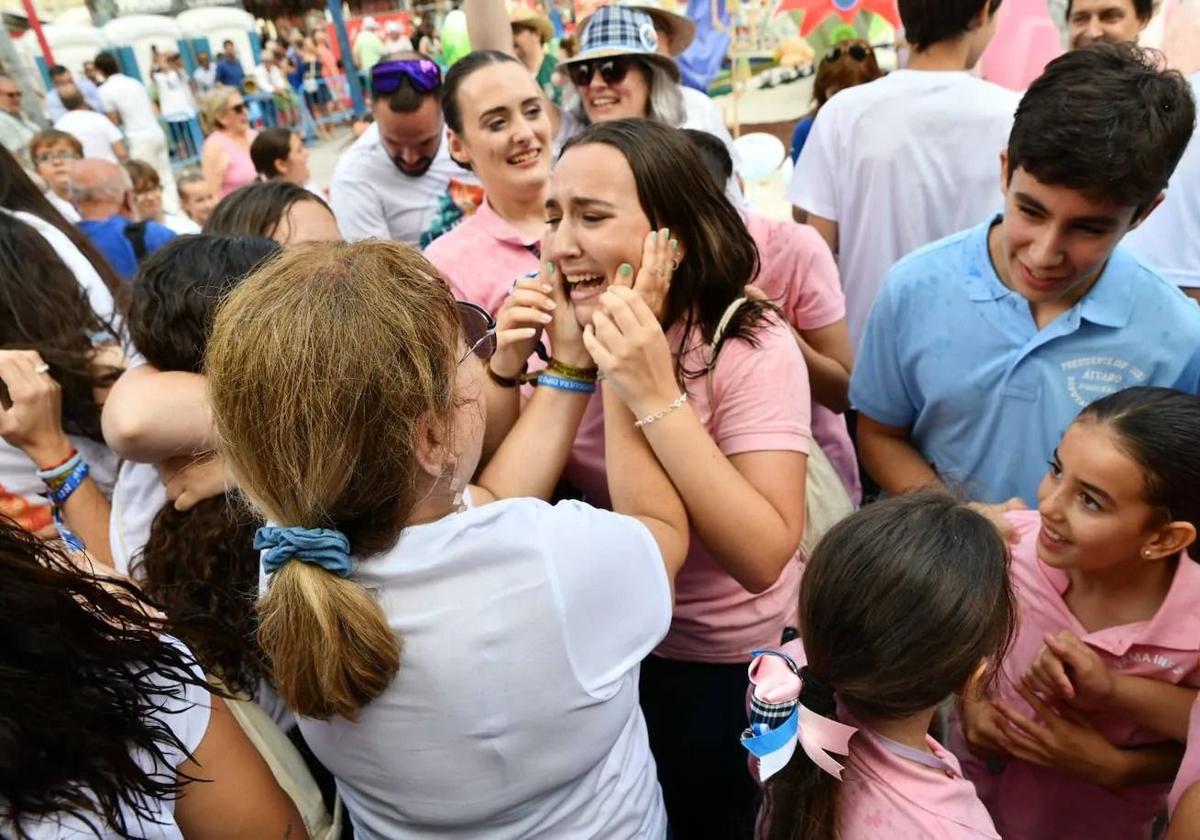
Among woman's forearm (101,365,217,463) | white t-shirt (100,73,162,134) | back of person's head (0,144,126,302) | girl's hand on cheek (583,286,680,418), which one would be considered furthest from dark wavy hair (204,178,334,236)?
white t-shirt (100,73,162,134)

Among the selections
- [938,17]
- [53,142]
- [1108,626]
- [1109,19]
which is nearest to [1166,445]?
[1108,626]

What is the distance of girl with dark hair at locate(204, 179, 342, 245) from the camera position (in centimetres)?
224

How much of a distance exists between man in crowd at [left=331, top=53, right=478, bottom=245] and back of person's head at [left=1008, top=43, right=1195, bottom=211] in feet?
7.72

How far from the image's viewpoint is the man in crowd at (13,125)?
6.23 metres

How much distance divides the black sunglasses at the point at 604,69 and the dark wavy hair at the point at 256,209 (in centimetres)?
146

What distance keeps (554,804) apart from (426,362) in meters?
0.67

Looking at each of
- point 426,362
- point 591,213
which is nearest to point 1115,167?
point 591,213

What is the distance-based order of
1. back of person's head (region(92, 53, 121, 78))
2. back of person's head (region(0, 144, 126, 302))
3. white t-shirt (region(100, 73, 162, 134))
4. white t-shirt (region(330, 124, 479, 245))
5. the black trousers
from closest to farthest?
the black trousers
back of person's head (region(0, 144, 126, 302))
white t-shirt (region(330, 124, 479, 245))
white t-shirt (region(100, 73, 162, 134))
back of person's head (region(92, 53, 121, 78))

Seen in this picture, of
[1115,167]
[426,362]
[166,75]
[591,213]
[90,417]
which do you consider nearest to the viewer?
[426,362]

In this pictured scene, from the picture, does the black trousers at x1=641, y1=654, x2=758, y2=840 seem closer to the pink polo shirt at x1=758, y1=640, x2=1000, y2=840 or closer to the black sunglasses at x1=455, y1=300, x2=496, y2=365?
the pink polo shirt at x1=758, y1=640, x2=1000, y2=840

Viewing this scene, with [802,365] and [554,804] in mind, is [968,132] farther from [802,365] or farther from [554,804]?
[554,804]

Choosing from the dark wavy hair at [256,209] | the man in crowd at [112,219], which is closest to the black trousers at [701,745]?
the dark wavy hair at [256,209]

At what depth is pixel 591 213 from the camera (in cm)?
160

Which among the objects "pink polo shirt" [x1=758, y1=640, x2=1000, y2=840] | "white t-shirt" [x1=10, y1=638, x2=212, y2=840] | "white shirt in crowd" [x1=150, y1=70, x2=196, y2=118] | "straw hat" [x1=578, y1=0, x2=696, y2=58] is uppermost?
"straw hat" [x1=578, y1=0, x2=696, y2=58]
